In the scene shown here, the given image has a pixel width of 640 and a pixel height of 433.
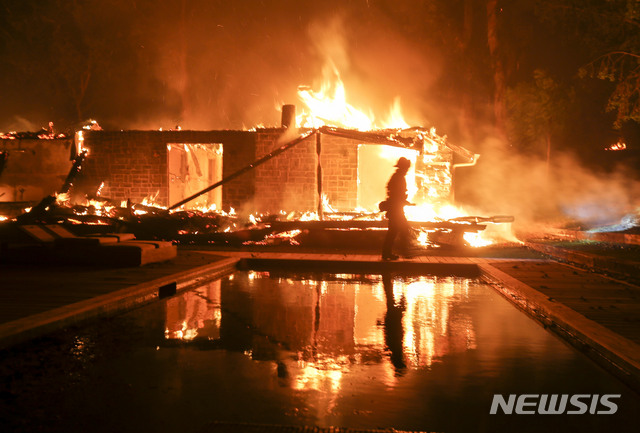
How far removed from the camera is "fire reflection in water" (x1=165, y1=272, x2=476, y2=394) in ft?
16.3

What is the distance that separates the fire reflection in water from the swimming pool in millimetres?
25

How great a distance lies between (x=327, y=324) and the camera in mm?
6477

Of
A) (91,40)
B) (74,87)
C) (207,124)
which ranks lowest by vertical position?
(207,124)

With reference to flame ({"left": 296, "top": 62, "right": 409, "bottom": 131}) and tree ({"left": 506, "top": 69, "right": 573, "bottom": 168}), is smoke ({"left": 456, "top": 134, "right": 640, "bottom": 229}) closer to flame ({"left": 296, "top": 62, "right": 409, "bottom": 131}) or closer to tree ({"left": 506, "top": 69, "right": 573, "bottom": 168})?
tree ({"left": 506, "top": 69, "right": 573, "bottom": 168})

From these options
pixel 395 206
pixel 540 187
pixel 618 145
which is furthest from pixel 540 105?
pixel 395 206

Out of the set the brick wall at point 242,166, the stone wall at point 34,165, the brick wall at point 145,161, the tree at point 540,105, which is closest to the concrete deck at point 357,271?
the brick wall at point 242,166

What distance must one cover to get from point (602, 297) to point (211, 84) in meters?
28.4

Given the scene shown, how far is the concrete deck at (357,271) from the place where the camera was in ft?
17.1

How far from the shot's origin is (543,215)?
3152 centimetres

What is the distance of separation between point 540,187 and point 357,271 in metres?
26.2

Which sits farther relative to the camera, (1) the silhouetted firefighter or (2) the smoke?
(2) the smoke

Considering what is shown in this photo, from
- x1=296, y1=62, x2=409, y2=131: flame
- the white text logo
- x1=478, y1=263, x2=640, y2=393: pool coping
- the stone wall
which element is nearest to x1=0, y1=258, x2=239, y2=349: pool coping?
the white text logo

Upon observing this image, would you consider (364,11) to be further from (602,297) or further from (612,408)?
(612,408)

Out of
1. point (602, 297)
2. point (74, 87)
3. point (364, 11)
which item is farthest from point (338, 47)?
point (602, 297)
